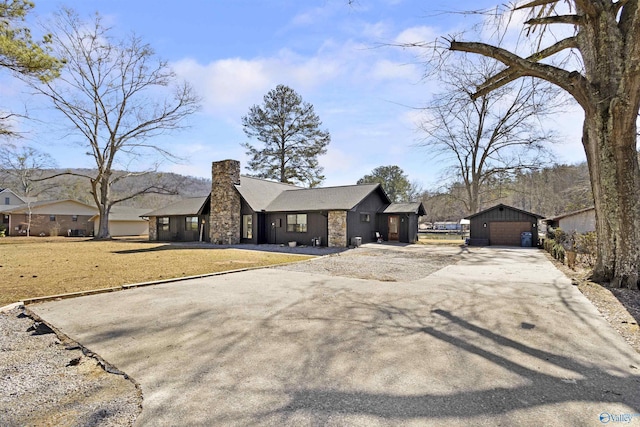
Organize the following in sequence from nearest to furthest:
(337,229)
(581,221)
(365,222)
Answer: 1. (337,229)
2. (581,221)
3. (365,222)

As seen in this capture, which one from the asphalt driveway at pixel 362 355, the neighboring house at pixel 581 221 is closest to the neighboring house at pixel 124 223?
the asphalt driveway at pixel 362 355

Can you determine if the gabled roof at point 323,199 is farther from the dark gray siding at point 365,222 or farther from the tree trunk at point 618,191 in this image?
the tree trunk at point 618,191

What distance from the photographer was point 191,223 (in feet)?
80.8

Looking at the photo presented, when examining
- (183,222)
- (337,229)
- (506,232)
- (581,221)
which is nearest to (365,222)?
(337,229)

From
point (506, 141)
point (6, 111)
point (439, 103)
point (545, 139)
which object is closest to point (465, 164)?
point (506, 141)

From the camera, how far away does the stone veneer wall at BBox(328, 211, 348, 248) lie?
18172 millimetres

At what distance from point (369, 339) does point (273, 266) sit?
23.3 ft

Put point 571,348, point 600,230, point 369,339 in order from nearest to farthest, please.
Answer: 1. point 571,348
2. point 369,339
3. point 600,230

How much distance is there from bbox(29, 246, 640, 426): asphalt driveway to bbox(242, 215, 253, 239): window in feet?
49.4

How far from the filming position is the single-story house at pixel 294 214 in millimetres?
19188

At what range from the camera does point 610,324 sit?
4684 mm

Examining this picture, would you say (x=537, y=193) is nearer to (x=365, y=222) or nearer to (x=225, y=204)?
(x=365, y=222)

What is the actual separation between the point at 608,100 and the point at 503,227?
1459 centimetres

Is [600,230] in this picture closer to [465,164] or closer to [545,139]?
[545,139]
